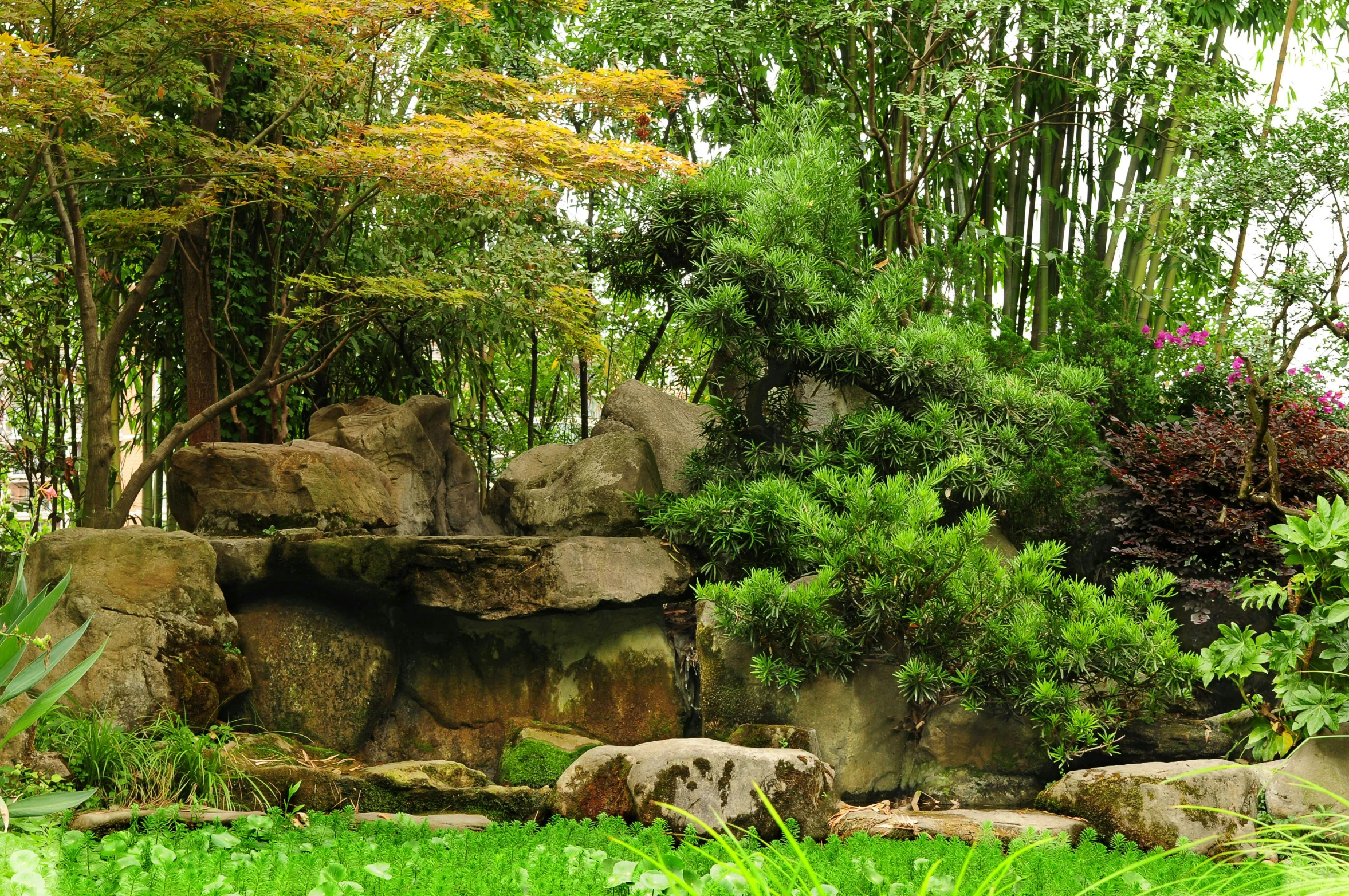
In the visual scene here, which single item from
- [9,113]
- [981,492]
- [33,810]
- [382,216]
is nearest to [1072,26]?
[981,492]

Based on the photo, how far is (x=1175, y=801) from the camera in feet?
13.0

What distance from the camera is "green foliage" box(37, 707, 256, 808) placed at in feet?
14.0

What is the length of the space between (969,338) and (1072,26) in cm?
229

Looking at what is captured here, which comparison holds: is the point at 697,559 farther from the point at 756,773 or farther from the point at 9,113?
the point at 9,113

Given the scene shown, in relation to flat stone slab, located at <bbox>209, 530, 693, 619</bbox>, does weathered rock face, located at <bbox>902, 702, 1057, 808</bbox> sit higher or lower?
lower

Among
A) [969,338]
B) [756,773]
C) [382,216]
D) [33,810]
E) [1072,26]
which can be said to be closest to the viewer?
[33,810]

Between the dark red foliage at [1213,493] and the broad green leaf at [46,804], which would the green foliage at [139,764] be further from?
the dark red foliage at [1213,493]

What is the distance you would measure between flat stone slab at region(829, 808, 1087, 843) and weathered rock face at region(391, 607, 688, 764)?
1.63m

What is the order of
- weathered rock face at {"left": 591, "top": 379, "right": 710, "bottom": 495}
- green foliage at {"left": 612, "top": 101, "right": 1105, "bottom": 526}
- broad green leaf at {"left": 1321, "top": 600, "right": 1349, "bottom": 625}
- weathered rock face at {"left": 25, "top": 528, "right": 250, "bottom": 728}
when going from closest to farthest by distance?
broad green leaf at {"left": 1321, "top": 600, "right": 1349, "bottom": 625} < weathered rock face at {"left": 25, "top": 528, "right": 250, "bottom": 728} < green foliage at {"left": 612, "top": 101, "right": 1105, "bottom": 526} < weathered rock face at {"left": 591, "top": 379, "right": 710, "bottom": 495}

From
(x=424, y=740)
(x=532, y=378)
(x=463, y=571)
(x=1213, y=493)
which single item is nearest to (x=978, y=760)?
(x=1213, y=493)

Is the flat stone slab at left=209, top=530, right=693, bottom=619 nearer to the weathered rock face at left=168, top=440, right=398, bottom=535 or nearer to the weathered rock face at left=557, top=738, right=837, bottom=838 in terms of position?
the weathered rock face at left=168, top=440, right=398, bottom=535

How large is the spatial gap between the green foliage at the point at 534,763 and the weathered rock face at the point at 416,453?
186 cm

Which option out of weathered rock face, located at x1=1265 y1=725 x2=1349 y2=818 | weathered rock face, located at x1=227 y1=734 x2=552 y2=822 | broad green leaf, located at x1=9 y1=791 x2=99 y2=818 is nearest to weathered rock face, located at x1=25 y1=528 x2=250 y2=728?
weathered rock face, located at x1=227 y1=734 x2=552 y2=822

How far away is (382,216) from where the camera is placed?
25.6ft
